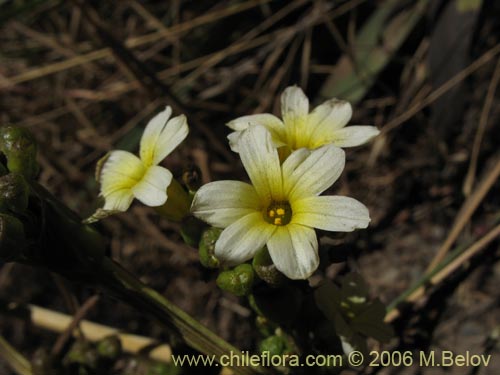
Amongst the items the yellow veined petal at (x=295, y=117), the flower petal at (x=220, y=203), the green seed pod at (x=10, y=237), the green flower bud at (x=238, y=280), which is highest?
the green seed pod at (x=10, y=237)

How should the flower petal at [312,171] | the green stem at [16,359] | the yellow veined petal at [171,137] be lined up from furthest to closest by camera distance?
the green stem at [16,359], the yellow veined petal at [171,137], the flower petal at [312,171]

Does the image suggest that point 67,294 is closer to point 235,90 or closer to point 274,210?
point 274,210

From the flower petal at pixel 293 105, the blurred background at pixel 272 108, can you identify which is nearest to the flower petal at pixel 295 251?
the flower petal at pixel 293 105

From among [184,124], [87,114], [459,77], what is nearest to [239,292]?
[184,124]

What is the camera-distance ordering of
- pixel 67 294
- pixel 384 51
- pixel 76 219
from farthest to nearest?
pixel 384 51 < pixel 67 294 < pixel 76 219

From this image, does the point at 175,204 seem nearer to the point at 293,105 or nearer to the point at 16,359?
the point at 293,105

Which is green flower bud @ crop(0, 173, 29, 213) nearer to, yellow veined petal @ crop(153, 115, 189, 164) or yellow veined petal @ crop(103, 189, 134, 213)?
yellow veined petal @ crop(103, 189, 134, 213)

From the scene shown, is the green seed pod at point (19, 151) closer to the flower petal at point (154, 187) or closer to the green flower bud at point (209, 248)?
the flower petal at point (154, 187)

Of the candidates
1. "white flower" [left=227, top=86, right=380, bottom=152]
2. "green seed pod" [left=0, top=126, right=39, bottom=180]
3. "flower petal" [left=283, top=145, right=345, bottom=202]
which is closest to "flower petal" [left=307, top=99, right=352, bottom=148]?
"white flower" [left=227, top=86, right=380, bottom=152]
